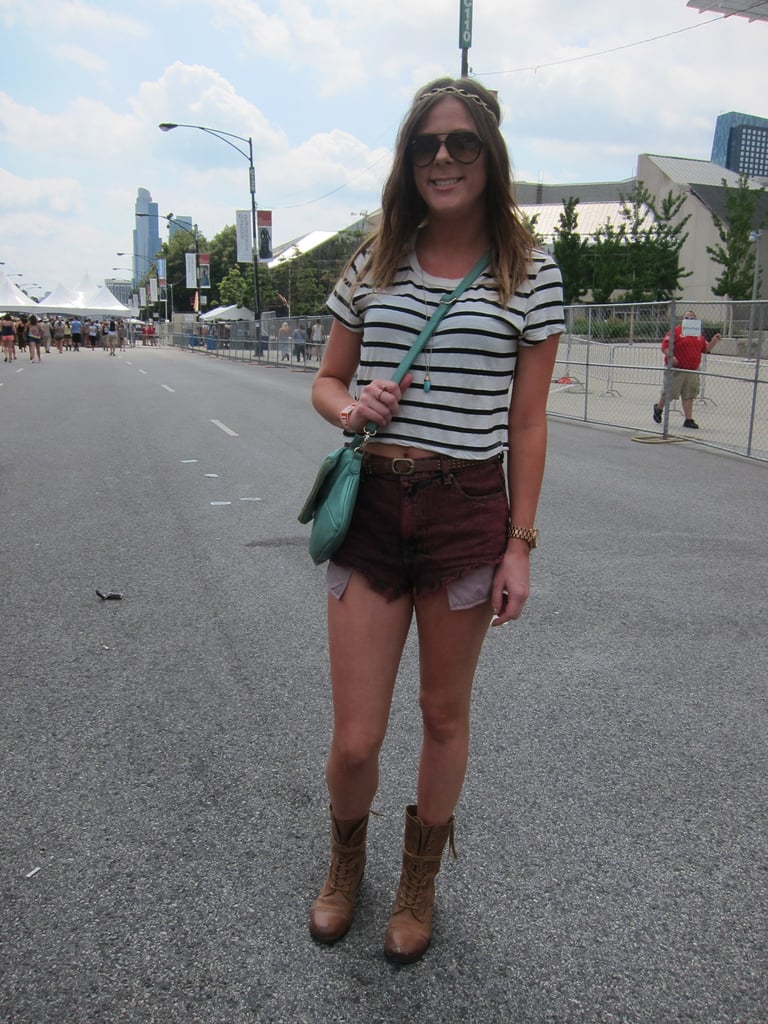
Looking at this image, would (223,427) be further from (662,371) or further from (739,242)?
(739,242)

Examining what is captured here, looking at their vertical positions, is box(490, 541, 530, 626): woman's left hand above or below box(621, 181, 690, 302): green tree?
below

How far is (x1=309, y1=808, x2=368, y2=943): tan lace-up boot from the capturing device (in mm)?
2301

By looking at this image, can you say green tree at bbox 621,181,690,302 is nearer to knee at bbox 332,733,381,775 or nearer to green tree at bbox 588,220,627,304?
green tree at bbox 588,220,627,304

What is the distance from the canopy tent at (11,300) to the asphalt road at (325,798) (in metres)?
67.0

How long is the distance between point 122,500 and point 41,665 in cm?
399

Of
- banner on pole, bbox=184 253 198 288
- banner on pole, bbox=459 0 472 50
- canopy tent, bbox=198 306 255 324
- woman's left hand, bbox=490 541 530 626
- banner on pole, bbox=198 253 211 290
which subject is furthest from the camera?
canopy tent, bbox=198 306 255 324

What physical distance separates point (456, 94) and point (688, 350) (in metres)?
11.8

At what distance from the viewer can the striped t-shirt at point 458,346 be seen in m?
2.01

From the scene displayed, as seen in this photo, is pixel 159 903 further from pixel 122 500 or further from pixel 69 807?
pixel 122 500

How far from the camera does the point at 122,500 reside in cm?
795

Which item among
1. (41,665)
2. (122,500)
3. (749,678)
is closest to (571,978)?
(749,678)

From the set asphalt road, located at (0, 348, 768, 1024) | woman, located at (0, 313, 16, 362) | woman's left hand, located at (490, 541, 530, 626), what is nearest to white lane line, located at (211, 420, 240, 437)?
asphalt road, located at (0, 348, 768, 1024)

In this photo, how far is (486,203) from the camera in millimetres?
2127

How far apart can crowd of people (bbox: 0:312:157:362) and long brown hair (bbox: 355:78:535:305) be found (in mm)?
36382
